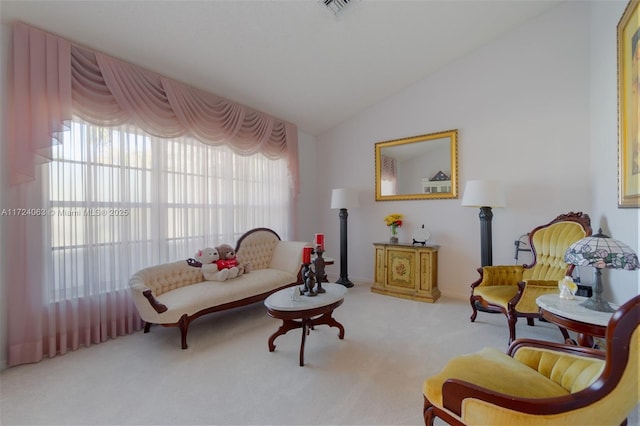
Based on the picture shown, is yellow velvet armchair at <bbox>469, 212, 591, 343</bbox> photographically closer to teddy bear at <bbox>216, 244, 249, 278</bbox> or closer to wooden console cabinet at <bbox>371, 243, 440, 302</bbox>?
wooden console cabinet at <bbox>371, 243, 440, 302</bbox>

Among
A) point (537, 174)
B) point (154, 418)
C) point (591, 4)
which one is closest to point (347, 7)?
point (591, 4)

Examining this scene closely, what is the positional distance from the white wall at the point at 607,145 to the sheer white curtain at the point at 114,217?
402 cm

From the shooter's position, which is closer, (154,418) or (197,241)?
(154,418)

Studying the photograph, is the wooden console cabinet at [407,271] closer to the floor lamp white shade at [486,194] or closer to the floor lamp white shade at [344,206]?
the floor lamp white shade at [344,206]

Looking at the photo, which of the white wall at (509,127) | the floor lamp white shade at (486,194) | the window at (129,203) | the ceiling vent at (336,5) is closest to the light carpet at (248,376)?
the window at (129,203)

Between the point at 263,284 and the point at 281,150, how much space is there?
2285 millimetres

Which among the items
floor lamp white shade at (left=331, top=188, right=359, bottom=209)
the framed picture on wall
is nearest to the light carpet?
the framed picture on wall

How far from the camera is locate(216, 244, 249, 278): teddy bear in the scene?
10.4 ft

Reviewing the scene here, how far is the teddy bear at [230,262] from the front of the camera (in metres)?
3.17

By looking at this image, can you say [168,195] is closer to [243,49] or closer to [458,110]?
[243,49]

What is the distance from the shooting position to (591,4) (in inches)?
116

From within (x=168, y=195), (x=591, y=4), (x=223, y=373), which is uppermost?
(x=591, y=4)

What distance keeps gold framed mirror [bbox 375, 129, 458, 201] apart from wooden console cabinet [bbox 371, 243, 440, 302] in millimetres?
846

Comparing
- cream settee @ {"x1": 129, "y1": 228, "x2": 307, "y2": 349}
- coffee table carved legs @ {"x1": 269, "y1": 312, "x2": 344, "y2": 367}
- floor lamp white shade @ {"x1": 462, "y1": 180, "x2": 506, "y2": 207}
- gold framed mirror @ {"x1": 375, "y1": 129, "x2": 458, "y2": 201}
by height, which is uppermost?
gold framed mirror @ {"x1": 375, "y1": 129, "x2": 458, "y2": 201}
